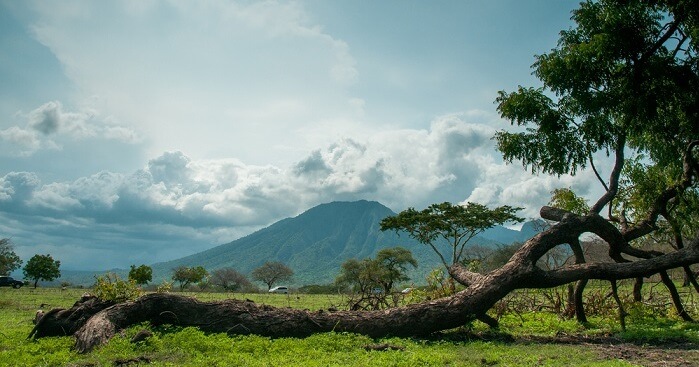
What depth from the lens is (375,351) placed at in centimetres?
979

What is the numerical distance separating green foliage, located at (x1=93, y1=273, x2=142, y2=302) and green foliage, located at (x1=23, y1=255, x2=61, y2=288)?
63.8 metres

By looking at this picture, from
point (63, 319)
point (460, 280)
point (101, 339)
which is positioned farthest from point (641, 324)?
point (63, 319)

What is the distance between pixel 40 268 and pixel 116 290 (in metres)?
64.5

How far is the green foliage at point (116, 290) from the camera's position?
13.2m

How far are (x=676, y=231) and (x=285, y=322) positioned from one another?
40.3 feet

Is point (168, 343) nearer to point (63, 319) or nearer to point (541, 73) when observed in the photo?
point (63, 319)

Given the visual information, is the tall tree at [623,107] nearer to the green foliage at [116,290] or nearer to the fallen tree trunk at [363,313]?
the fallen tree trunk at [363,313]

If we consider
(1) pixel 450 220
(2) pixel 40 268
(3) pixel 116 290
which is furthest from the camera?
(2) pixel 40 268

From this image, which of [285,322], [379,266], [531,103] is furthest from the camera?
[379,266]

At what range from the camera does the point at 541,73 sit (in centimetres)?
1520

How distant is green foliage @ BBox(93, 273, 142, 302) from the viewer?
13.2m

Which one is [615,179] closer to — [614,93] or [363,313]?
[614,93]

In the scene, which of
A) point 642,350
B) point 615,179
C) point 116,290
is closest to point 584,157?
point 615,179

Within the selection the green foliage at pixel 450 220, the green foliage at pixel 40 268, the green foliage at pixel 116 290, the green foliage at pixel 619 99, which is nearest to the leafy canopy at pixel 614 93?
the green foliage at pixel 619 99
